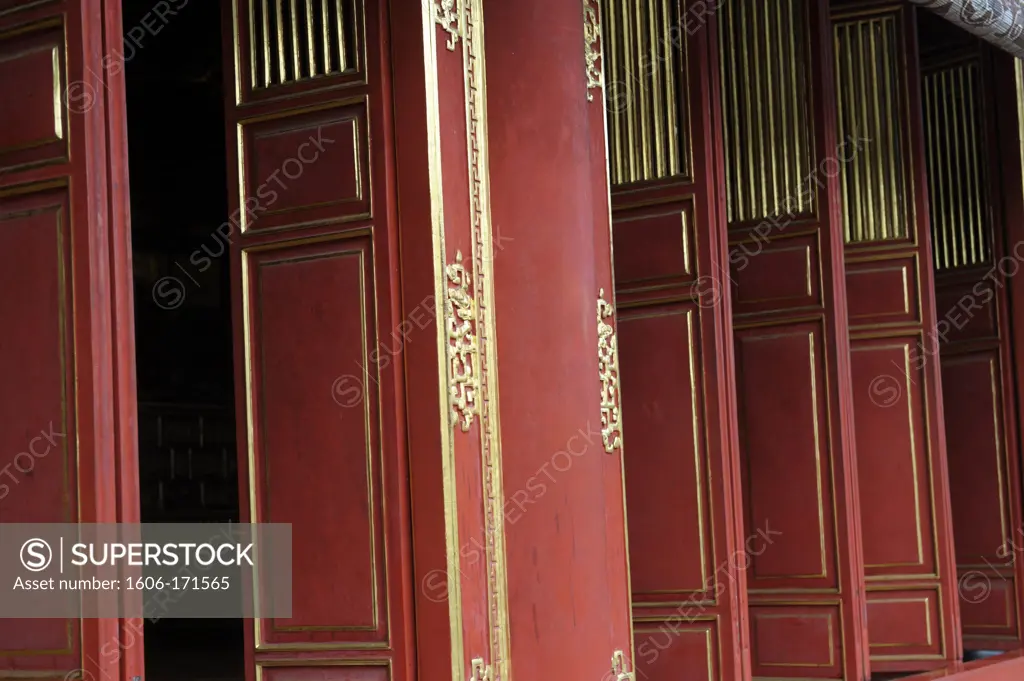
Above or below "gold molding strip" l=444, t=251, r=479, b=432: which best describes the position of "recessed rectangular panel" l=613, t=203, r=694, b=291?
above

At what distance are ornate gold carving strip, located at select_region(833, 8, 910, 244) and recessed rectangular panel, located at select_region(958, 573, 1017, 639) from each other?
6.35ft

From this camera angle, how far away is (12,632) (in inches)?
119

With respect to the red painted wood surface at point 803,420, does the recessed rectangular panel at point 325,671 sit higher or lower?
lower

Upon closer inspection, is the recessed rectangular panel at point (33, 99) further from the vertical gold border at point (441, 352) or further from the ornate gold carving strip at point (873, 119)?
the ornate gold carving strip at point (873, 119)

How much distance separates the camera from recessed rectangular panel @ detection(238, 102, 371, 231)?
12.6 feet

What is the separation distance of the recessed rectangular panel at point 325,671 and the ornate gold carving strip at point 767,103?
292 cm

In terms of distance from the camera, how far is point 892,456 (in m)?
6.63

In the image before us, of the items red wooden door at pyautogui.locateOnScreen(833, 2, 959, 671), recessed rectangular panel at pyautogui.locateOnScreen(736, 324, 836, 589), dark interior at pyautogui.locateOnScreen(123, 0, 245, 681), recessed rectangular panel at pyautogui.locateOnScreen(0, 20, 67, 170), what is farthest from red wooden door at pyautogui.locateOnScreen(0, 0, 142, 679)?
dark interior at pyautogui.locateOnScreen(123, 0, 245, 681)

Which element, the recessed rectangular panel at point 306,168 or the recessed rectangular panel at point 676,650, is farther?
the recessed rectangular panel at point 676,650

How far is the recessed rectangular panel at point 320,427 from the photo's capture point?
12.4 ft

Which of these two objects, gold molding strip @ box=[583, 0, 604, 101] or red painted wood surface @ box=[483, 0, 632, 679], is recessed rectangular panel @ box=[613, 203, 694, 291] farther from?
red painted wood surface @ box=[483, 0, 632, 679]

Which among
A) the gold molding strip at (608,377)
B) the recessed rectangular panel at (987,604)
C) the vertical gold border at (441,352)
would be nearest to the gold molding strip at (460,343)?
the vertical gold border at (441,352)

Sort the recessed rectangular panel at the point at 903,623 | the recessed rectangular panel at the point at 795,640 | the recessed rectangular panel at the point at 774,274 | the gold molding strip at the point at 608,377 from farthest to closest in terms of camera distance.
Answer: the recessed rectangular panel at the point at 903,623, the recessed rectangular panel at the point at 774,274, the recessed rectangular panel at the point at 795,640, the gold molding strip at the point at 608,377

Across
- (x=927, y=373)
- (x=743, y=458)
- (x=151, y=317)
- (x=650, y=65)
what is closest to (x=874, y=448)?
(x=927, y=373)
